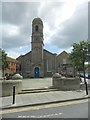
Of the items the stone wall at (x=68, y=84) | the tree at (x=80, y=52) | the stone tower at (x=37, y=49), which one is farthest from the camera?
the stone tower at (x=37, y=49)

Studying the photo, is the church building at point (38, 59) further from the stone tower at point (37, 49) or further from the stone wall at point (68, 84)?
the stone wall at point (68, 84)

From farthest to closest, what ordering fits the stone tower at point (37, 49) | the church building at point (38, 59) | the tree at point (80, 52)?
the church building at point (38, 59)
the stone tower at point (37, 49)
the tree at point (80, 52)

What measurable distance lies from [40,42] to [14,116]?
42307 millimetres

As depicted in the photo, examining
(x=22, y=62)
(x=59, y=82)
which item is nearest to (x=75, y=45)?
(x=59, y=82)

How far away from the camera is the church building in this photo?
5131 cm

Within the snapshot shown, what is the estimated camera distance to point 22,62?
179 ft

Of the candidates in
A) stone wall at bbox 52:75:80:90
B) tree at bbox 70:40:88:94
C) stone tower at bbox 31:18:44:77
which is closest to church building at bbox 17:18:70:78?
stone tower at bbox 31:18:44:77

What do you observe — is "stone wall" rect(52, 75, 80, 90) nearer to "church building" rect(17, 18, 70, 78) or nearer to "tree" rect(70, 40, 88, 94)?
"tree" rect(70, 40, 88, 94)

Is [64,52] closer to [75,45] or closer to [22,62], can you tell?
[22,62]

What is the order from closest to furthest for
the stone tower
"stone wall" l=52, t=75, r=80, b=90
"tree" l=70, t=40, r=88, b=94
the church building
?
"stone wall" l=52, t=75, r=80, b=90 → "tree" l=70, t=40, r=88, b=94 → the stone tower → the church building

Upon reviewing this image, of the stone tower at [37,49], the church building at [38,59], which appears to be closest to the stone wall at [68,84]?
the church building at [38,59]

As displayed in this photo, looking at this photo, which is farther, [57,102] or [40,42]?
[40,42]

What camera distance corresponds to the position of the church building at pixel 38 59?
2020 inches

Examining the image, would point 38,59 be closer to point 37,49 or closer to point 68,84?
point 37,49
